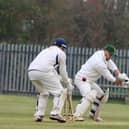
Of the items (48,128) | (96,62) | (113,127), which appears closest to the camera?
(48,128)

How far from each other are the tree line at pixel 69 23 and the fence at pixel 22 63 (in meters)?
10.1

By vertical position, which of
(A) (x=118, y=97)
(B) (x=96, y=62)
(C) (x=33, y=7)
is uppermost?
(C) (x=33, y=7)

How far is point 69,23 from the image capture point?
40.1 m

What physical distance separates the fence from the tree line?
33.0ft

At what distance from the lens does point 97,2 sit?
1607 inches

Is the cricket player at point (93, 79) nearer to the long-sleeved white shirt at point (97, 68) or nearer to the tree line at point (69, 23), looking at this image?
the long-sleeved white shirt at point (97, 68)

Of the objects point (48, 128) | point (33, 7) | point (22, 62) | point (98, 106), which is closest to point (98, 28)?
point (33, 7)

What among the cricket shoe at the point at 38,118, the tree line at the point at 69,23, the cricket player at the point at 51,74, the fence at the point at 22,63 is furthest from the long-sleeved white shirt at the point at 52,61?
the tree line at the point at 69,23

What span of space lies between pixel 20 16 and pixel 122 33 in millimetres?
6688

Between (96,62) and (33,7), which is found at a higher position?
(33,7)

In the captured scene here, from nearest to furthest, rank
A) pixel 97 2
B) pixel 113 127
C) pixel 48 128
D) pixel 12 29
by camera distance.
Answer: pixel 48 128, pixel 113 127, pixel 12 29, pixel 97 2

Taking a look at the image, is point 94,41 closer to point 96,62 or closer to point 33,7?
point 33,7

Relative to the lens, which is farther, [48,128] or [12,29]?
[12,29]

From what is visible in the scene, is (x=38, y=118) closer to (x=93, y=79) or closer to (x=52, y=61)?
(x=52, y=61)
